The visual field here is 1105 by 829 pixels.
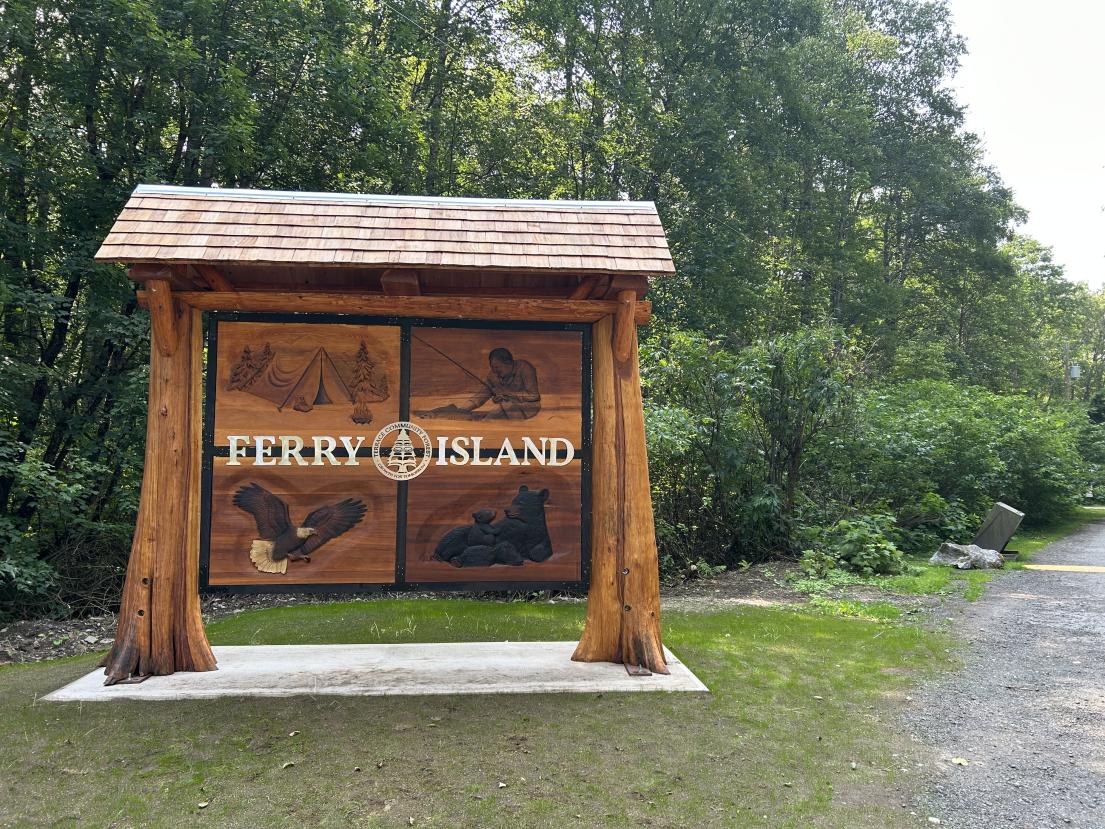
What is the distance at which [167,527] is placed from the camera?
480 cm

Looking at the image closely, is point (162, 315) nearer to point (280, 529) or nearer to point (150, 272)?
point (150, 272)

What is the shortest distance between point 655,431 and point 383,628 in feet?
13.4

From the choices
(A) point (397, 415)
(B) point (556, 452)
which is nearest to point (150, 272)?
(A) point (397, 415)

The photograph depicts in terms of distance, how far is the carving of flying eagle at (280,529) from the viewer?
509 cm

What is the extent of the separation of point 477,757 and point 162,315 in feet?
11.3

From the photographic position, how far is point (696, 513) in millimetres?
10039

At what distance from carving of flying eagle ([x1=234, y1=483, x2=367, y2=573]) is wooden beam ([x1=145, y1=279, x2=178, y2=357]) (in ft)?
3.60

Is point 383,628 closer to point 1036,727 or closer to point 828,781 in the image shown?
point 828,781

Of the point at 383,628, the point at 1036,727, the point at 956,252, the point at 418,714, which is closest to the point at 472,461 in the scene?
the point at 418,714

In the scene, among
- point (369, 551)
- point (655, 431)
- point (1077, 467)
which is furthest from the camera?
point (1077, 467)

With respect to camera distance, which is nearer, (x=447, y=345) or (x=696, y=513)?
(x=447, y=345)

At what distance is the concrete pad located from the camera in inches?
179

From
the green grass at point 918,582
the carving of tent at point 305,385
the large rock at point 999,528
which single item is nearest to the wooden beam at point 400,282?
the carving of tent at point 305,385

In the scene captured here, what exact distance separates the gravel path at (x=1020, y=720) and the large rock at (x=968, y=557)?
7.89 feet
